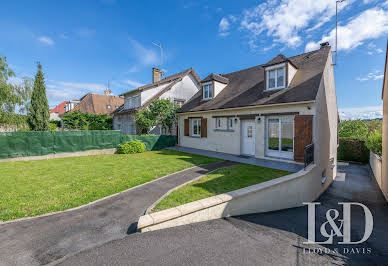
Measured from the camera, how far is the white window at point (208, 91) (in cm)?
1459

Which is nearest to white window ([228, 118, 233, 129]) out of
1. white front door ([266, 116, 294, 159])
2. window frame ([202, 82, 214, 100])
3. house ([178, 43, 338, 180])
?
house ([178, 43, 338, 180])

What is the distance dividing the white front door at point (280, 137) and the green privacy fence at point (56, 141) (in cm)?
957

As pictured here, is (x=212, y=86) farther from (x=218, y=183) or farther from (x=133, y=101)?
(x=133, y=101)

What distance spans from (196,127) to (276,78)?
22.7ft

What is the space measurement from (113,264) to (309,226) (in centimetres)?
471

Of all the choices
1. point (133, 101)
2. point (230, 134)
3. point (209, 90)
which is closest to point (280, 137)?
point (230, 134)

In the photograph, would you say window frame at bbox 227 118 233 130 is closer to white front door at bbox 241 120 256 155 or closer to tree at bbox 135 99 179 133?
white front door at bbox 241 120 256 155

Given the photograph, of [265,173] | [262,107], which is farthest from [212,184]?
[262,107]

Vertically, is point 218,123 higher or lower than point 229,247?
higher

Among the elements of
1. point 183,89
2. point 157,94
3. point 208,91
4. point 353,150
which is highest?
point 183,89

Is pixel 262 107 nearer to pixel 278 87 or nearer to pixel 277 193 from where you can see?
pixel 278 87

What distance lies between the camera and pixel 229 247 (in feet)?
10.7

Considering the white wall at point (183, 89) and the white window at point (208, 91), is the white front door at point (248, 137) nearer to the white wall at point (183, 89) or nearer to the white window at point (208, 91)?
the white window at point (208, 91)

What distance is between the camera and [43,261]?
2807 millimetres
